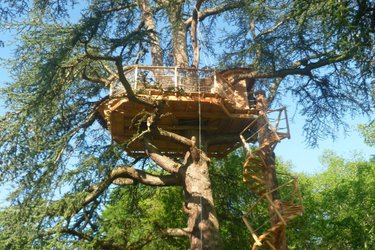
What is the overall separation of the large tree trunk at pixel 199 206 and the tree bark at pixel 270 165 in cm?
102

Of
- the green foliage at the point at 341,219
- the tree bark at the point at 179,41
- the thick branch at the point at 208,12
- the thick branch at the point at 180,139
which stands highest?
the thick branch at the point at 208,12

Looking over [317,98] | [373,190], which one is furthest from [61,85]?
[373,190]

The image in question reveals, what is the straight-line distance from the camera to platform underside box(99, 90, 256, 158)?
8.22 m

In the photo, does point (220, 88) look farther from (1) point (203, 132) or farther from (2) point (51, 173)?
(2) point (51, 173)

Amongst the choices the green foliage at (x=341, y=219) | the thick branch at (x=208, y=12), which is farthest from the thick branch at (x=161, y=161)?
the green foliage at (x=341, y=219)

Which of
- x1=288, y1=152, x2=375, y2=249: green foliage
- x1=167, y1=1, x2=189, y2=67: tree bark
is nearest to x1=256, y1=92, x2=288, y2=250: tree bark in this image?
x1=167, y1=1, x2=189, y2=67: tree bark

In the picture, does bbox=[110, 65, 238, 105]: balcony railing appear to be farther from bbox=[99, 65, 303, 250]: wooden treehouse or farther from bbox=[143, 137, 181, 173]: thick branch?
bbox=[143, 137, 181, 173]: thick branch

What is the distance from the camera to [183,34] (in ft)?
35.1

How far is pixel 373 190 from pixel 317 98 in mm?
10304

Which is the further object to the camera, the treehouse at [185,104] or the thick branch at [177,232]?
the treehouse at [185,104]

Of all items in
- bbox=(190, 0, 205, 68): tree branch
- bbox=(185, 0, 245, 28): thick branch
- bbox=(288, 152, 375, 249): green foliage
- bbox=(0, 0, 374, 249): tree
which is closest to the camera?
bbox=(0, 0, 374, 249): tree

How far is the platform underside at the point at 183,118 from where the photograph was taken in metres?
8.22

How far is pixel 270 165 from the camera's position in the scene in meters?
8.16

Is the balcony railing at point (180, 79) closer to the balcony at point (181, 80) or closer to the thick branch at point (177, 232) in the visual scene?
the balcony at point (181, 80)
